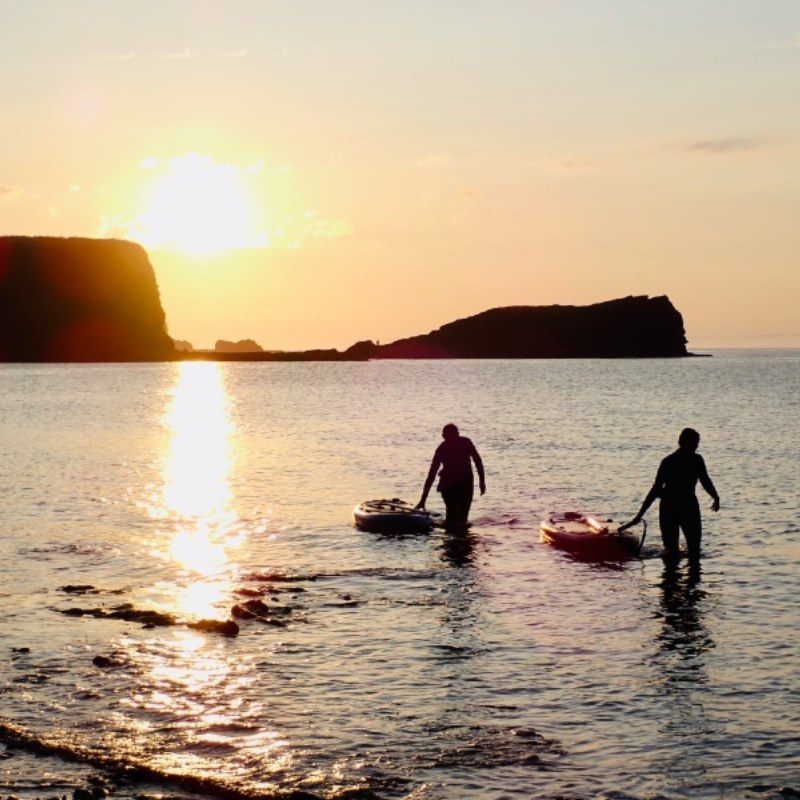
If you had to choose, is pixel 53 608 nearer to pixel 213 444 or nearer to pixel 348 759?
pixel 348 759

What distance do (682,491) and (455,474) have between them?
20.1ft

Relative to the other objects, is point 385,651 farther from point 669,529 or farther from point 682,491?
point 669,529

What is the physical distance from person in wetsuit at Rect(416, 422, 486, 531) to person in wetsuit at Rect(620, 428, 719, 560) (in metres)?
4.20

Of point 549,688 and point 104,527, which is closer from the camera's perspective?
point 549,688

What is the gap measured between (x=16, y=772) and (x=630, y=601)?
11234 millimetres

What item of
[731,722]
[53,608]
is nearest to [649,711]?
[731,722]

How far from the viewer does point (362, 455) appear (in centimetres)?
5384

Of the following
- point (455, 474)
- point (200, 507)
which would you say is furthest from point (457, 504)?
point (200, 507)

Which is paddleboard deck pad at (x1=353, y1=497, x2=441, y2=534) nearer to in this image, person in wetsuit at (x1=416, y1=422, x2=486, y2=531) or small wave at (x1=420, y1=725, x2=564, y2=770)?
person in wetsuit at (x1=416, y1=422, x2=486, y2=531)

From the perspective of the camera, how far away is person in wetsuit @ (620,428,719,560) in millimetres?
20625

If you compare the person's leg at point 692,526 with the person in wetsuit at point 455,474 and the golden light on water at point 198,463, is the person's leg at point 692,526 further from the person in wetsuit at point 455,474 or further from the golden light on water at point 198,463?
the golden light on water at point 198,463

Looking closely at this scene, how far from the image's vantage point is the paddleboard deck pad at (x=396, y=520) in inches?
1057

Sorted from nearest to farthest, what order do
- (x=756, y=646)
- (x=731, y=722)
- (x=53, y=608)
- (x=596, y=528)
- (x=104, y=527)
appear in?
1. (x=731, y=722)
2. (x=756, y=646)
3. (x=53, y=608)
4. (x=596, y=528)
5. (x=104, y=527)

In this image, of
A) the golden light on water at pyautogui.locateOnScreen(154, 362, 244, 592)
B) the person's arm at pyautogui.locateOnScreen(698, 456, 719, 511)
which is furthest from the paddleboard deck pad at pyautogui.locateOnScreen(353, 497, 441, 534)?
the person's arm at pyautogui.locateOnScreen(698, 456, 719, 511)
